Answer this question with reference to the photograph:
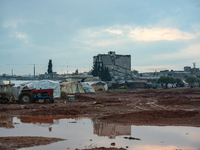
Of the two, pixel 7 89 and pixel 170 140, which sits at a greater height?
pixel 7 89

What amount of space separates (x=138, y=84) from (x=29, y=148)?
65736mm

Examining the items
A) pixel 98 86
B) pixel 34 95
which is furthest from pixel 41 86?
pixel 98 86

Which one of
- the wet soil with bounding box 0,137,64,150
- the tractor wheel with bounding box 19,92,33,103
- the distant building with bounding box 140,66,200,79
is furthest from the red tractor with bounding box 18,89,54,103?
the distant building with bounding box 140,66,200,79

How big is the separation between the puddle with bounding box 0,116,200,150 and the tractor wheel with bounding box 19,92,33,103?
389 inches

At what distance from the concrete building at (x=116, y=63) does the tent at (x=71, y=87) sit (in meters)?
66.4

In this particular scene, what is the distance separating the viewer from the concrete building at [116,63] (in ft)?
366

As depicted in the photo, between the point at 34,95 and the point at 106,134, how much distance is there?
14.8 meters

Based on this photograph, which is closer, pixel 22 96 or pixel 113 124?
pixel 113 124

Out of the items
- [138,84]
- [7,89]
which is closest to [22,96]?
[7,89]

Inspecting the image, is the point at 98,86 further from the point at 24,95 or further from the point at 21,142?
the point at 21,142

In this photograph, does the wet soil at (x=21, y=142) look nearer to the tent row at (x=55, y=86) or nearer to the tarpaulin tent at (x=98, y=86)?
the tent row at (x=55, y=86)

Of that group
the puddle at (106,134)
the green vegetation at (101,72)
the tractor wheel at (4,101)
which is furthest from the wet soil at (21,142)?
the green vegetation at (101,72)

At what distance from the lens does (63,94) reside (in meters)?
29.7

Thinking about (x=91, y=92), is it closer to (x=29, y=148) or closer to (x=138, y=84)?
(x=138, y=84)
